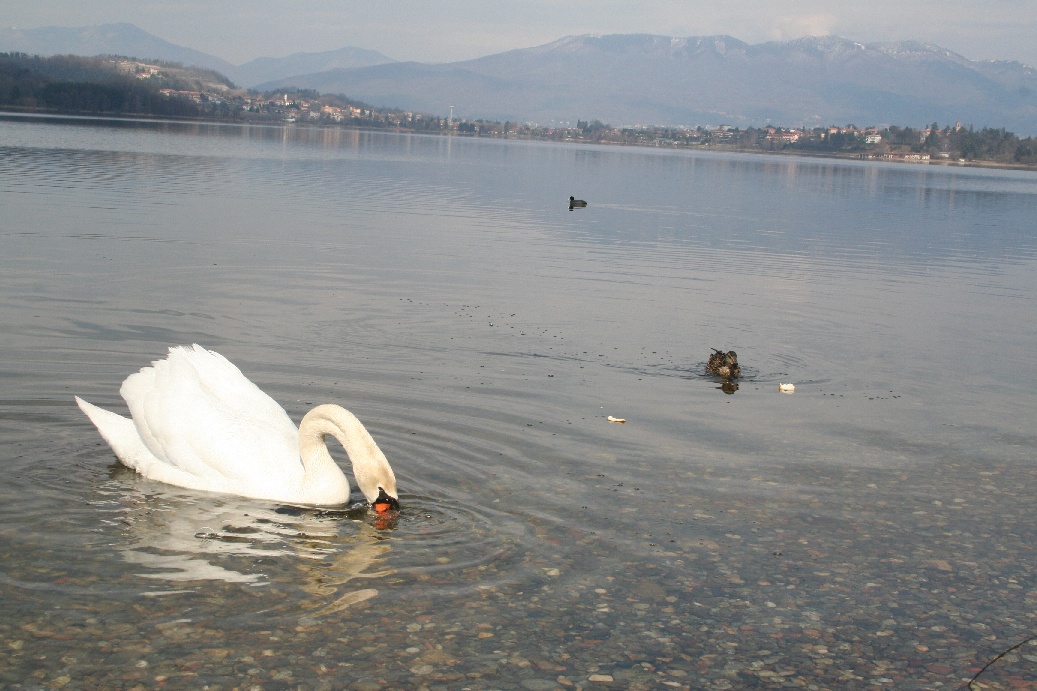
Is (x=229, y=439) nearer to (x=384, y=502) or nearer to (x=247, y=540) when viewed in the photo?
(x=247, y=540)

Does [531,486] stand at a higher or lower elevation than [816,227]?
lower

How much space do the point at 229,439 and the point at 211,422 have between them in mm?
310

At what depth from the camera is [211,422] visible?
10.5 metres

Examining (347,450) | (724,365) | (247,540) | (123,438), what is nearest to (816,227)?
(724,365)

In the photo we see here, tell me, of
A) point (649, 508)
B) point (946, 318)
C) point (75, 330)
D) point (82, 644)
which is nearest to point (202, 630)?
point (82, 644)

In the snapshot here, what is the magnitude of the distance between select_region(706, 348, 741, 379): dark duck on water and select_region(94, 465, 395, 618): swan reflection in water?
815 centimetres

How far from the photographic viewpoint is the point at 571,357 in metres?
17.9

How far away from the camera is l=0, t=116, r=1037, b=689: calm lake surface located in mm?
7664

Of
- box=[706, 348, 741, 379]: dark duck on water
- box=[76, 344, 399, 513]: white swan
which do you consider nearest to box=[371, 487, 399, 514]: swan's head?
box=[76, 344, 399, 513]: white swan

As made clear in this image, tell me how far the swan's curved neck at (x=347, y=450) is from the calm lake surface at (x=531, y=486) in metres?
0.33

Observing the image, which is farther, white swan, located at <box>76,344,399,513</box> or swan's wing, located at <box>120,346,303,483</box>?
swan's wing, located at <box>120,346,303,483</box>

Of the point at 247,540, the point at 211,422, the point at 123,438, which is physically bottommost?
the point at 247,540

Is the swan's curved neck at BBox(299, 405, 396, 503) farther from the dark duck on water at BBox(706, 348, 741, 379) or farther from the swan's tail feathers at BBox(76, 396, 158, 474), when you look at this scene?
the dark duck on water at BBox(706, 348, 741, 379)

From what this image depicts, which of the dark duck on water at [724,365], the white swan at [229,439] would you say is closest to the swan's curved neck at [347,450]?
the white swan at [229,439]
